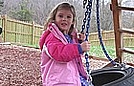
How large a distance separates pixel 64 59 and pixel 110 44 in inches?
281

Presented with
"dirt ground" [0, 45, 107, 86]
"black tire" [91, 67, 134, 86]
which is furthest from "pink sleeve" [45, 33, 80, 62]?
"dirt ground" [0, 45, 107, 86]

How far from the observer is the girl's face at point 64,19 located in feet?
5.10

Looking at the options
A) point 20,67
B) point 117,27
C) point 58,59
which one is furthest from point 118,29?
point 20,67

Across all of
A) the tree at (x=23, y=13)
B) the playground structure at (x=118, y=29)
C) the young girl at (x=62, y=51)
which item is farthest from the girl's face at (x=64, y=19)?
the tree at (x=23, y=13)

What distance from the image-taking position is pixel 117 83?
6.32ft

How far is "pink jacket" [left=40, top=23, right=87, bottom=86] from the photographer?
1.44 meters

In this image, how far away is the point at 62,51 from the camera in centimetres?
143

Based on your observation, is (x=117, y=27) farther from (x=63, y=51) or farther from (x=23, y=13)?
(x=23, y=13)

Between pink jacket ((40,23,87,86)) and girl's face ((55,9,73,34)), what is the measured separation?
0.04 metres

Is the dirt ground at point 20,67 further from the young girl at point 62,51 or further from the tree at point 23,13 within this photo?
the tree at point 23,13

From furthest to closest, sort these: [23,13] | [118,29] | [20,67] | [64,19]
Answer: [23,13] → [20,67] → [118,29] → [64,19]

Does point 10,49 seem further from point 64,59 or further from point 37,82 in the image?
point 64,59

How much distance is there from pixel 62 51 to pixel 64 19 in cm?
20

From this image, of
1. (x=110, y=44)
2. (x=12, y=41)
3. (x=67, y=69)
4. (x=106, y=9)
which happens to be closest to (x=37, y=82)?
(x=67, y=69)
